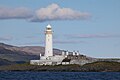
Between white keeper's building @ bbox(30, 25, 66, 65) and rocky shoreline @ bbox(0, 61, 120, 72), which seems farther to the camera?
white keeper's building @ bbox(30, 25, 66, 65)

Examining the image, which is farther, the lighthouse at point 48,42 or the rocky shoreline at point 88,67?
the lighthouse at point 48,42

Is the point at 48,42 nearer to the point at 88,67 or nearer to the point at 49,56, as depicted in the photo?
the point at 49,56

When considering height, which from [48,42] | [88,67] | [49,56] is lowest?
[88,67]

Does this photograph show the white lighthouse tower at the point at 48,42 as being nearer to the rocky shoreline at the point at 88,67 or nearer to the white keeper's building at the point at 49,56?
the white keeper's building at the point at 49,56

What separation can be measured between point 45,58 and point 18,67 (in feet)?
56.2

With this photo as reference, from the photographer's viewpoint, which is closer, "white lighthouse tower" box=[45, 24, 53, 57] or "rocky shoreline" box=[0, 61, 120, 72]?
"rocky shoreline" box=[0, 61, 120, 72]

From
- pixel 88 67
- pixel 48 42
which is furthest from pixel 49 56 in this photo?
pixel 88 67

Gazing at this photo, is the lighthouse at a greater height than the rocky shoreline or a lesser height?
greater

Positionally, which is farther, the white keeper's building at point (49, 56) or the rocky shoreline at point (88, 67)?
the white keeper's building at point (49, 56)

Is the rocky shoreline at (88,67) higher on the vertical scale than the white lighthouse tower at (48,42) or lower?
lower

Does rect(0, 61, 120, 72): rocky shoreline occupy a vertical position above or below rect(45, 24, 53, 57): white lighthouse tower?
below

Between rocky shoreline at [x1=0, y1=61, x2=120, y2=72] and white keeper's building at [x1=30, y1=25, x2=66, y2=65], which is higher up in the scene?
white keeper's building at [x1=30, y1=25, x2=66, y2=65]

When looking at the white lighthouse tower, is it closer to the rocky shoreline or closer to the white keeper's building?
the white keeper's building

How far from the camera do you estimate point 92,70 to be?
478 feet
